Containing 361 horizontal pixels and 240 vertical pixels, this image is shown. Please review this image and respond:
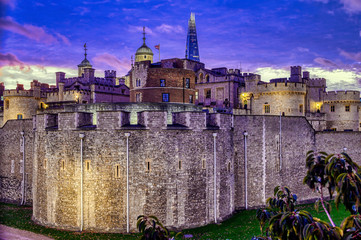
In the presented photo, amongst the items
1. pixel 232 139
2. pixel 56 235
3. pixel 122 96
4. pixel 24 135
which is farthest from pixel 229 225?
pixel 122 96

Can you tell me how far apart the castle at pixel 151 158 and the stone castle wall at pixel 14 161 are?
102 millimetres

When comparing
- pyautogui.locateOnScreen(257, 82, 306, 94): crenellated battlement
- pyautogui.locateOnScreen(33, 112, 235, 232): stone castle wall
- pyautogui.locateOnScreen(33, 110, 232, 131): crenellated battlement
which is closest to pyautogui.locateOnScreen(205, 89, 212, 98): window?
pyautogui.locateOnScreen(257, 82, 306, 94): crenellated battlement

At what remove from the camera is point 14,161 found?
111ft

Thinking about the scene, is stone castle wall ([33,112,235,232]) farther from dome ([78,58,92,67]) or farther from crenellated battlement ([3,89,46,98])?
dome ([78,58,92,67])

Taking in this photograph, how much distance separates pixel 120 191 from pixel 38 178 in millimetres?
7834

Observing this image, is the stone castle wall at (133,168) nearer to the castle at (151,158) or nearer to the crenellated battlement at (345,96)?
the castle at (151,158)

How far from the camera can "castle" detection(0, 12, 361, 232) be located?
22719 millimetres

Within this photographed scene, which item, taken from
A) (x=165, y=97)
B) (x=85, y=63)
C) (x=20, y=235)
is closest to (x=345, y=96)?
(x=165, y=97)

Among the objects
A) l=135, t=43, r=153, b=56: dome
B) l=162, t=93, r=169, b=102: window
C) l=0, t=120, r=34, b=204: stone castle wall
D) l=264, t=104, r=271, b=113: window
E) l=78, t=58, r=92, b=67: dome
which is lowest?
l=0, t=120, r=34, b=204: stone castle wall

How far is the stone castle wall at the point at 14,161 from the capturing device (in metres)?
32.6

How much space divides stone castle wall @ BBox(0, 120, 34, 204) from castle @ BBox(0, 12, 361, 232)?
10cm

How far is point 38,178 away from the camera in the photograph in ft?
86.1

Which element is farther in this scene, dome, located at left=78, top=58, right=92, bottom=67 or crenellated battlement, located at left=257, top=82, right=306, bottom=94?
dome, located at left=78, top=58, right=92, bottom=67

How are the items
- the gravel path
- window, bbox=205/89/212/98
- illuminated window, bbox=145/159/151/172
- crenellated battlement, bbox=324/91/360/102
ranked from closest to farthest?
the gravel path < illuminated window, bbox=145/159/151/172 < crenellated battlement, bbox=324/91/360/102 < window, bbox=205/89/212/98
